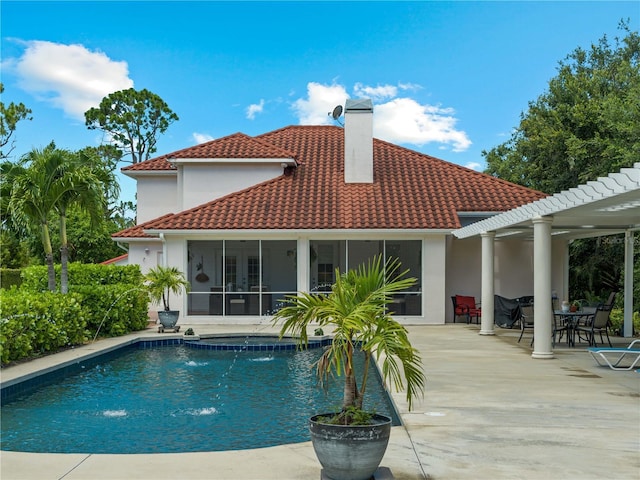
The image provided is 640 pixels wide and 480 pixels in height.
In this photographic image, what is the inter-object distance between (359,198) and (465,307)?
5061 mm

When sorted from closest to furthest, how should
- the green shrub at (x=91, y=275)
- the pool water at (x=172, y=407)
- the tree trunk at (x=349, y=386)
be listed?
the tree trunk at (x=349, y=386), the pool water at (x=172, y=407), the green shrub at (x=91, y=275)

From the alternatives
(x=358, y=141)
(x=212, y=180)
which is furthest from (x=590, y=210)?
(x=212, y=180)

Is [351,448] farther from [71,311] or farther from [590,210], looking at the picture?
[71,311]

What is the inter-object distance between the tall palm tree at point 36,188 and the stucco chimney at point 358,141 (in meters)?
10.2

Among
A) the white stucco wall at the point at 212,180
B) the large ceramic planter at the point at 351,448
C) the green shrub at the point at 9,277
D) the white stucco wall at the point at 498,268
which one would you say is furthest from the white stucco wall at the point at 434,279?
the green shrub at the point at 9,277

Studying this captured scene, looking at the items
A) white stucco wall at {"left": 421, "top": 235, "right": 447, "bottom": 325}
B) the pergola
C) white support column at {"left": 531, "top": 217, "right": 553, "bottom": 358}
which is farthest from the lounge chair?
white stucco wall at {"left": 421, "top": 235, "right": 447, "bottom": 325}

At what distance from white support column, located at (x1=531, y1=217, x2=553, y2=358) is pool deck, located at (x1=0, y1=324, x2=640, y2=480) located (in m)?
1.85

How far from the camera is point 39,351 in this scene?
41.9 feet

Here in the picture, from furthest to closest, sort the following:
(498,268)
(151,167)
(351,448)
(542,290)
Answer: (151,167)
(498,268)
(542,290)
(351,448)

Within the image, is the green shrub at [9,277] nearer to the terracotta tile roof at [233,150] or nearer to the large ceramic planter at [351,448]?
the terracotta tile roof at [233,150]

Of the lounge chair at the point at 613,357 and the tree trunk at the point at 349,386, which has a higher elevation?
the tree trunk at the point at 349,386

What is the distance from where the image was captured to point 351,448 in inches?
200

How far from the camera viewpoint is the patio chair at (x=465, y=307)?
792 inches

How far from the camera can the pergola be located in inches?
346
